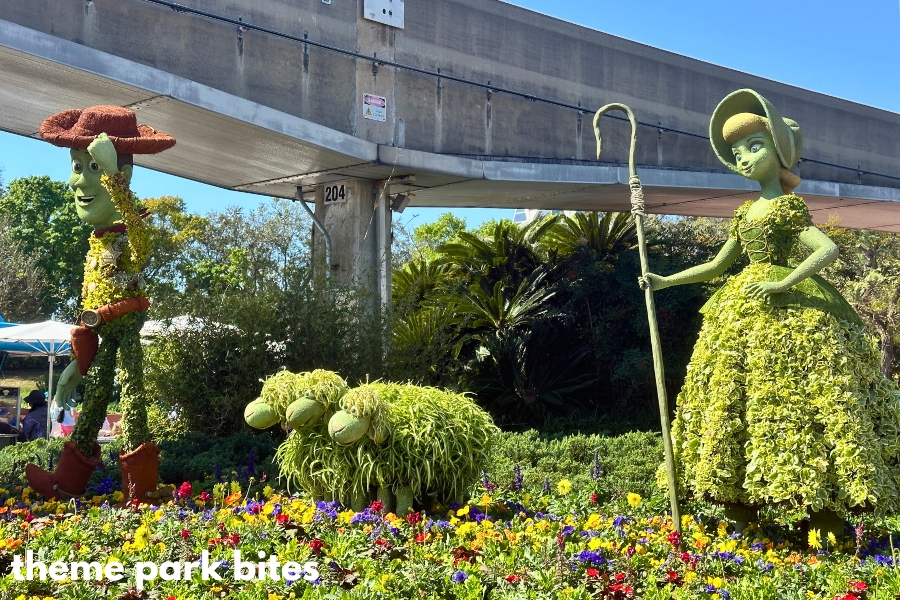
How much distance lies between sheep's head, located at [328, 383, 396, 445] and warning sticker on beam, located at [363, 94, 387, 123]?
639 centimetres

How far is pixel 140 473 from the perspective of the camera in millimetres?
6148

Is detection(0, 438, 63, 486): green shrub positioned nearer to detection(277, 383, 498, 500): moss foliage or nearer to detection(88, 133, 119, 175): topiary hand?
detection(88, 133, 119, 175): topiary hand

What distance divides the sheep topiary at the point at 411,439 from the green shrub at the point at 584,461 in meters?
0.67

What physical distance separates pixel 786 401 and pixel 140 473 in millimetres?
4294

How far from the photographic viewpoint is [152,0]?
9.08 meters

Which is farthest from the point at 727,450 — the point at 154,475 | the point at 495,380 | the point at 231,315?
the point at 495,380

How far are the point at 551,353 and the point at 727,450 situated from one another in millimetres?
6471

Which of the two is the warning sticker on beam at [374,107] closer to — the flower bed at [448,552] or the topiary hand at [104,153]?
the topiary hand at [104,153]

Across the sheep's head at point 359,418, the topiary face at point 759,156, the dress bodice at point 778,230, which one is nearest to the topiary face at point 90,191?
the sheep's head at point 359,418

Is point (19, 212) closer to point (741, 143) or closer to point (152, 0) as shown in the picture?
point (152, 0)

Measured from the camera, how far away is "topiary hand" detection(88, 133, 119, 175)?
6.24m

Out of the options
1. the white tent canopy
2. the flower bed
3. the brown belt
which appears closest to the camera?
the flower bed

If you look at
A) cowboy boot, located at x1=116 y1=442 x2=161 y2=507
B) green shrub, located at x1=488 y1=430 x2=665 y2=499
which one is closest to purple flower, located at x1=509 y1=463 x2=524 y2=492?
green shrub, located at x1=488 y1=430 x2=665 y2=499

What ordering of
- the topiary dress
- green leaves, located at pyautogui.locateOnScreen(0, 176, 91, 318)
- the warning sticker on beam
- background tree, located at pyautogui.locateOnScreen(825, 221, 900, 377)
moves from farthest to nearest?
green leaves, located at pyautogui.locateOnScreen(0, 176, 91, 318), background tree, located at pyautogui.locateOnScreen(825, 221, 900, 377), the warning sticker on beam, the topiary dress
